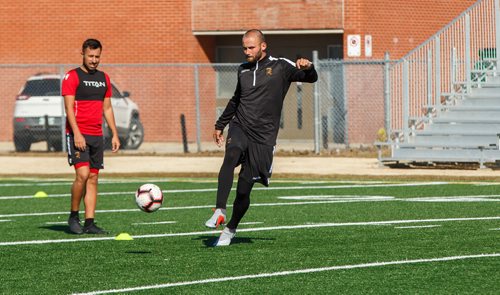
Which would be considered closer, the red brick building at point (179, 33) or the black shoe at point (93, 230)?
the black shoe at point (93, 230)

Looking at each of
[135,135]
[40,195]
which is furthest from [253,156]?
[135,135]

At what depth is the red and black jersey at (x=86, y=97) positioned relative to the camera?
1348 cm

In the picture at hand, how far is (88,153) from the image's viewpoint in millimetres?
13555

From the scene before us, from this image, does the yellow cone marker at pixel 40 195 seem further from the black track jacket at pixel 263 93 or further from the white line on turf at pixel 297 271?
the white line on turf at pixel 297 271

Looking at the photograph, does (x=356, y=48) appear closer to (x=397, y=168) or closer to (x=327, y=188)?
(x=397, y=168)

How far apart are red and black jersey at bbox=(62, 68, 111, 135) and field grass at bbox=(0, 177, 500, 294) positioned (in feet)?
3.86

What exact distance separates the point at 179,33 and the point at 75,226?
882 inches

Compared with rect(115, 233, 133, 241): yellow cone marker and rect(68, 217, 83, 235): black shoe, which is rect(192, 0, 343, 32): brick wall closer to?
rect(68, 217, 83, 235): black shoe

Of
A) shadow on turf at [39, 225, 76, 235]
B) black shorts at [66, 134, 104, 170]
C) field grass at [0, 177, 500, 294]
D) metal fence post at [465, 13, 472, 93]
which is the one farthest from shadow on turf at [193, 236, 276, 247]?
metal fence post at [465, 13, 472, 93]

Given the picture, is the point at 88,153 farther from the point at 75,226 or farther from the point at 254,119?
the point at 254,119

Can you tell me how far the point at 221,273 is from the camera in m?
10.3

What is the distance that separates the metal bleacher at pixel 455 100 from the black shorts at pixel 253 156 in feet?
37.3

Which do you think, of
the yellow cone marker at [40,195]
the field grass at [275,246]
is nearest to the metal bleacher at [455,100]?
the field grass at [275,246]

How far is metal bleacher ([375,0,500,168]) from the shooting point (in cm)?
2361
